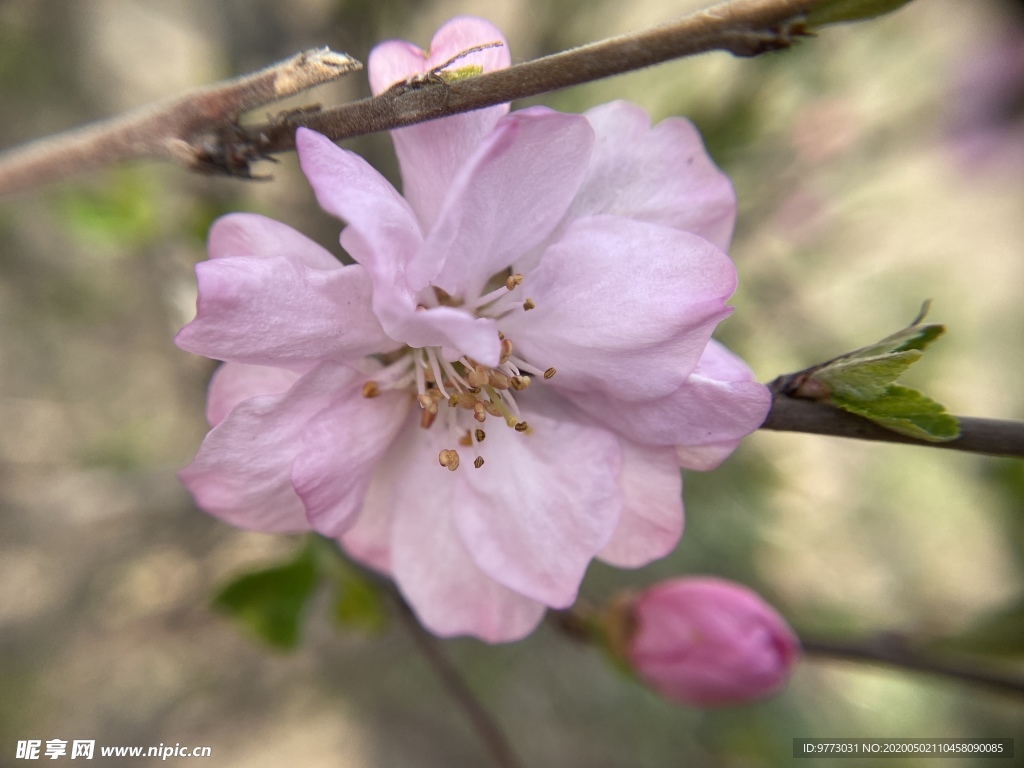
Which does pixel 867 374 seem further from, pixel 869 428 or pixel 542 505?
pixel 542 505

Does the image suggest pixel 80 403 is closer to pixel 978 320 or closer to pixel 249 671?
pixel 249 671

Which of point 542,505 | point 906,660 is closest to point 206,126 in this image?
point 542,505

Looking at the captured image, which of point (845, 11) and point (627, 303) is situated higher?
point (845, 11)

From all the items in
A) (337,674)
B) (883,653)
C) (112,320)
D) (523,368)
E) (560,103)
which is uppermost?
(560,103)

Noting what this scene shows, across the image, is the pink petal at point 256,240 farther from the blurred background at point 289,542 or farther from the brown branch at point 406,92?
the blurred background at point 289,542

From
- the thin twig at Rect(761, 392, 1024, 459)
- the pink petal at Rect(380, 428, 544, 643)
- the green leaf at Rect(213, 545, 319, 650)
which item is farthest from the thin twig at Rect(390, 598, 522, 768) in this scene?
the thin twig at Rect(761, 392, 1024, 459)

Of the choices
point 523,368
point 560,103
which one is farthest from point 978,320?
point 523,368
